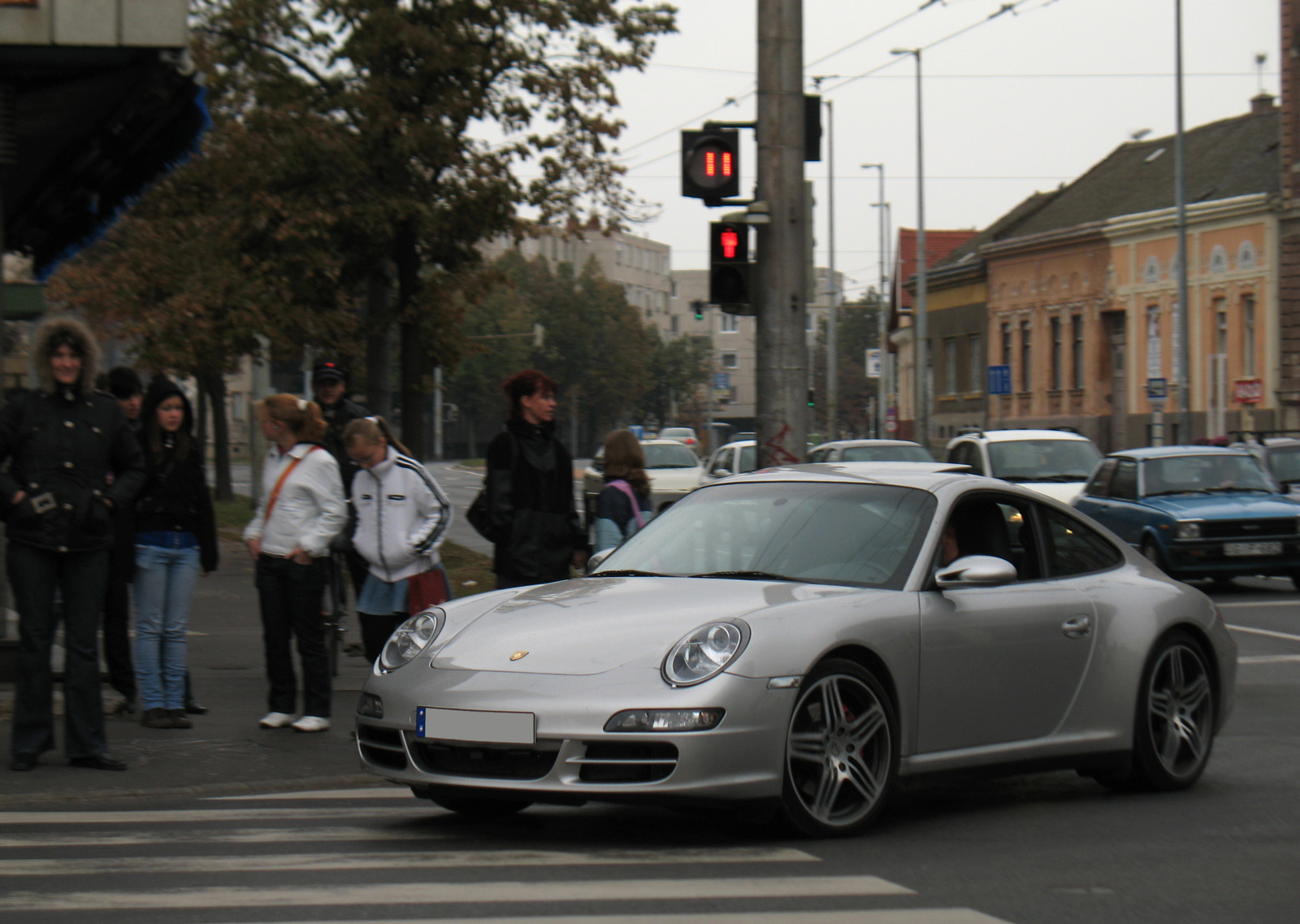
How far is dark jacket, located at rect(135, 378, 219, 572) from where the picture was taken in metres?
9.43

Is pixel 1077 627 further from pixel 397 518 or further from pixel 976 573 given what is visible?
pixel 397 518

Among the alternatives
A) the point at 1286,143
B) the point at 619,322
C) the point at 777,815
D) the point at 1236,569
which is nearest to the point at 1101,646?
the point at 777,815

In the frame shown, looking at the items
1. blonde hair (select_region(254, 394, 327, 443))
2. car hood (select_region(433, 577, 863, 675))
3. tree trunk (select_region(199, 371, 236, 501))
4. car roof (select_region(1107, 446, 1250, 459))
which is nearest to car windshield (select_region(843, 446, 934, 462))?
car roof (select_region(1107, 446, 1250, 459))

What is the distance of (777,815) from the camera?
6.31 metres

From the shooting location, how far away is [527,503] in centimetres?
923

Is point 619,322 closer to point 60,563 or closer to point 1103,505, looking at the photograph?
point 1103,505

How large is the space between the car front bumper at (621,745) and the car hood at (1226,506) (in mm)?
13331

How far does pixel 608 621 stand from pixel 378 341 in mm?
18691

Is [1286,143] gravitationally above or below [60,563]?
above

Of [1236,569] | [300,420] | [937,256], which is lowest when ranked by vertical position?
[1236,569]

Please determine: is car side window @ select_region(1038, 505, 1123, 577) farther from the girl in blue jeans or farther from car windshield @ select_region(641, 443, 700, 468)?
car windshield @ select_region(641, 443, 700, 468)

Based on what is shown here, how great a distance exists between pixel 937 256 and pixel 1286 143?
→ 36.8 metres

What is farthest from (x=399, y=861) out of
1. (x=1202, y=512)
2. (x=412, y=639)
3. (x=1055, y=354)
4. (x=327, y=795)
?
(x=1055, y=354)

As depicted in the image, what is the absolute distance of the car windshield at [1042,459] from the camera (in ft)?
77.5
